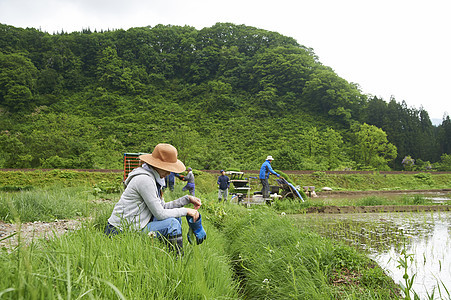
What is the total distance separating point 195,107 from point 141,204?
6034 centimetres

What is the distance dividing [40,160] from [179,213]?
28.8 m

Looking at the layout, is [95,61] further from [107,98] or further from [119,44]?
[107,98]

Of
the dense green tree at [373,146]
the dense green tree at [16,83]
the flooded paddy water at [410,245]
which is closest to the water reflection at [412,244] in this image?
the flooded paddy water at [410,245]

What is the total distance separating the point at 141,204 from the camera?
10.7 ft

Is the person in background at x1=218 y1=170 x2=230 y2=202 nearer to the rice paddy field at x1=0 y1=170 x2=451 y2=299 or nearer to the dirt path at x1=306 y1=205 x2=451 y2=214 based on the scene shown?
the dirt path at x1=306 y1=205 x2=451 y2=214

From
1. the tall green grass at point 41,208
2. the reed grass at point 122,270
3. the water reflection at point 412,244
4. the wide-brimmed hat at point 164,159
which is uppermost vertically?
the wide-brimmed hat at point 164,159

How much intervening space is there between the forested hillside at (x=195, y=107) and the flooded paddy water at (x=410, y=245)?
76.0 feet

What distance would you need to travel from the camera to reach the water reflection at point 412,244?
10.4ft

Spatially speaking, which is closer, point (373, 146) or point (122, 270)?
point (122, 270)

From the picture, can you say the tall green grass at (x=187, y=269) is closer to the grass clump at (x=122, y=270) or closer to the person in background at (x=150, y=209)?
the grass clump at (x=122, y=270)

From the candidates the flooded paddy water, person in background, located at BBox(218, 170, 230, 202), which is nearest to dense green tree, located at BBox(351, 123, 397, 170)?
person in background, located at BBox(218, 170, 230, 202)

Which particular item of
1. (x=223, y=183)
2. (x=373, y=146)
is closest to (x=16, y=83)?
(x=373, y=146)

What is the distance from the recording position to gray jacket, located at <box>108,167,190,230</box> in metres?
3.18

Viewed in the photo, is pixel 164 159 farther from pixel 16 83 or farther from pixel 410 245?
pixel 16 83
